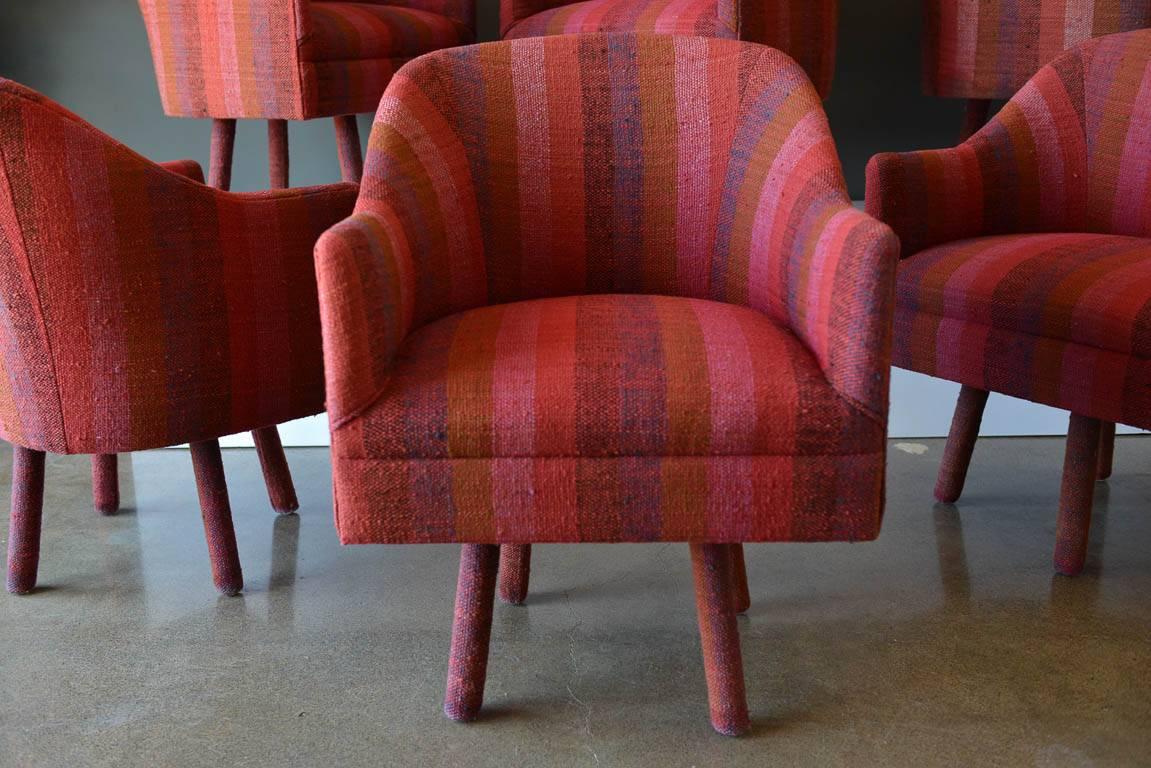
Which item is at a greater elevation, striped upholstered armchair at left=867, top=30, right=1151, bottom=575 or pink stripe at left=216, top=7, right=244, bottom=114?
pink stripe at left=216, top=7, right=244, bottom=114

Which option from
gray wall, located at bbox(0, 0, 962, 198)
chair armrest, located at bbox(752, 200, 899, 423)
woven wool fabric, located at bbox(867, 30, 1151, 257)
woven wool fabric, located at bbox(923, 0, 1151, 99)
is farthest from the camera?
gray wall, located at bbox(0, 0, 962, 198)

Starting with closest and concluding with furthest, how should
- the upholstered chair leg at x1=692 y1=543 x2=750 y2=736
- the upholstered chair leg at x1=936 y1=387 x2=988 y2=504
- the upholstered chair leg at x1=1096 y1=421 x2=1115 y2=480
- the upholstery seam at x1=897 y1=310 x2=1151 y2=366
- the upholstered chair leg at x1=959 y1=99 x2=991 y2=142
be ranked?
the upholstered chair leg at x1=692 y1=543 x2=750 y2=736 < the upholstery seam at x1=897 y1=310 x2=1151 y2=366 < the upholstered chair leg at x1=936 y1=387 x2=988 y2=504 < the upholstered chair leg at x1=1096 y1=421 x2=1115 y2=480 < the upholstered chair leg at x1=959 y1=99 x2=991 y2=142

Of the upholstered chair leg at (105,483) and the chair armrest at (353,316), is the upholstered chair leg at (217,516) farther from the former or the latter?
the chair armrest at (353,316)

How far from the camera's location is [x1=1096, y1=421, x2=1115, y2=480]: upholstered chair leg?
7.56 feet

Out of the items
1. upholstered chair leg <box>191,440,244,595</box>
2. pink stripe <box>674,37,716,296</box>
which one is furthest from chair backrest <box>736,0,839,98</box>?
upholstered chair leg <box>191,440,244,595</box>

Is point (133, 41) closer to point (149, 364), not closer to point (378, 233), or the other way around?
point (149, 364)

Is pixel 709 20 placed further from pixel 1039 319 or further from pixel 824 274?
pixel 824 274

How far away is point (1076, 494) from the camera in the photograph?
6.10ft

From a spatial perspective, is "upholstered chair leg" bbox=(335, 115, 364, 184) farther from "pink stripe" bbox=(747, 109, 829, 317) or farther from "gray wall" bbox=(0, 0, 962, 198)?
"pink stripe" bbox=(747, 109, 829, 317)

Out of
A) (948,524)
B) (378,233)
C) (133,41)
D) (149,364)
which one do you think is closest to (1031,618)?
(948,524)

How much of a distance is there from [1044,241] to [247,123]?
6.79 ft

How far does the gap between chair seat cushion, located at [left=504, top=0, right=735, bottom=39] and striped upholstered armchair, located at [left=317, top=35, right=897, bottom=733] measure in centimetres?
41

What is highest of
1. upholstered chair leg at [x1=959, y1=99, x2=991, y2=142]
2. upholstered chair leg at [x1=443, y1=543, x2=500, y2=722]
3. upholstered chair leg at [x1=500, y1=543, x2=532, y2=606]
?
upholstered chair leg at [x1=959, y1=99, x2=991, y2=142]

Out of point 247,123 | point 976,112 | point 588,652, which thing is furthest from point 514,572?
point 247,123
